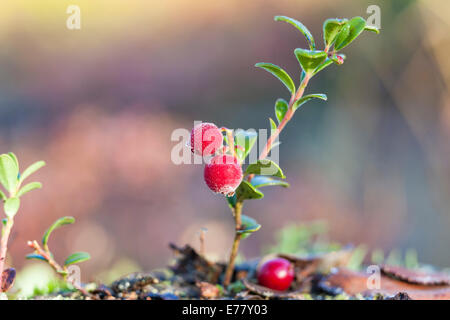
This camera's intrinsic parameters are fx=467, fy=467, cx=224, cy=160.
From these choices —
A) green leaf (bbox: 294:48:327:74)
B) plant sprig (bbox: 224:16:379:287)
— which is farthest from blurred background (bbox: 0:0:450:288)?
green leaf (bbox: 294:48:327:74)

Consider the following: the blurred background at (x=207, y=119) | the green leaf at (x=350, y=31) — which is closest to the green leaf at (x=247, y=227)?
the green leaf at (x=350, y=31)

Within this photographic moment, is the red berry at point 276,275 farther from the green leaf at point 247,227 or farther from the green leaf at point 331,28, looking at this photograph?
the green leaf at point 331,28

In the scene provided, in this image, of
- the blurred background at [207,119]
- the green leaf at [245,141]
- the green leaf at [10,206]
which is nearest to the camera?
the green leaf at [10,206]

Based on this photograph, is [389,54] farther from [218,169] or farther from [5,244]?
[5,244]

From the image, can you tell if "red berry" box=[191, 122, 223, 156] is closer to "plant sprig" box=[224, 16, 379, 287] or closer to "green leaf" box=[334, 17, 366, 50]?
"plant sprig" box=[224, 16, 379, 287]

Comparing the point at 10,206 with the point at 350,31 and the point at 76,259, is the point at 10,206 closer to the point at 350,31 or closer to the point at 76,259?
the point at 76,259

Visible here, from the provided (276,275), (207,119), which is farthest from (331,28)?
(207,119)

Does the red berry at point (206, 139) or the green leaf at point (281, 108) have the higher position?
the green leaf at point (281, 108)
